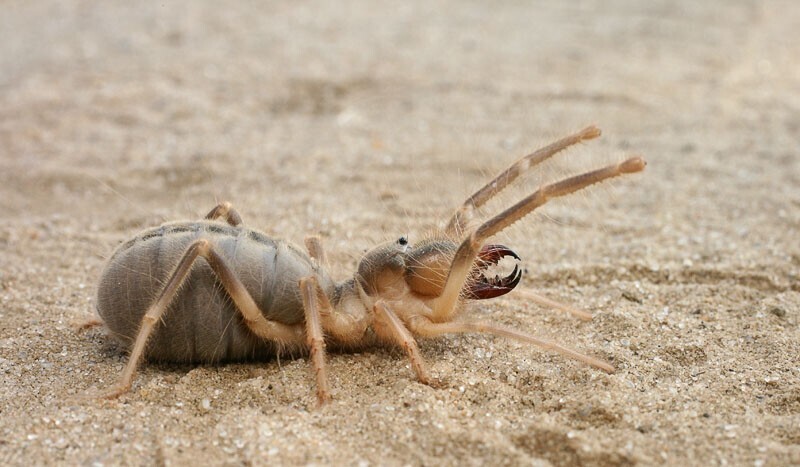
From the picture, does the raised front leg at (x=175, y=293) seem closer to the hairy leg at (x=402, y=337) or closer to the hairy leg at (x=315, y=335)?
the hairy leg at (x=315, y=335)

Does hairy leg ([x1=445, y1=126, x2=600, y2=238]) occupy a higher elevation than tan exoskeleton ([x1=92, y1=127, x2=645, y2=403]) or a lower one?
higher

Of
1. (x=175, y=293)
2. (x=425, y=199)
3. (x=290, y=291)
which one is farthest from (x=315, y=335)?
(x=425, y=199)

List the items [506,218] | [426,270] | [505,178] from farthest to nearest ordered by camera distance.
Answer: [505,178], [426,270], [506,218]

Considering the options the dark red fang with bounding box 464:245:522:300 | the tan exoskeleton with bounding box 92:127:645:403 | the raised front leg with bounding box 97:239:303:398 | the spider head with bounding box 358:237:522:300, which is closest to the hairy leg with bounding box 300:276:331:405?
the tan exoskeleton with bounding box 92:127:645:403

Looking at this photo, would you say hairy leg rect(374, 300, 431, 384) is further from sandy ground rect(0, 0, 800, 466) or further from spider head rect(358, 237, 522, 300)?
spider head rect(358, 237, 522, 300)

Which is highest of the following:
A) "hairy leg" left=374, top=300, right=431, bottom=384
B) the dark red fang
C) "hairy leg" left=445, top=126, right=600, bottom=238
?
"hairy leg" left=445, top=126, right=600, bottom=238

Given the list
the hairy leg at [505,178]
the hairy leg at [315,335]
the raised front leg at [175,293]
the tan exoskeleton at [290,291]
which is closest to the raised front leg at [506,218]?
the tan exoskeleton at [290,291]

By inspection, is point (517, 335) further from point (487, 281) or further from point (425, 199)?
point (425, 199)
